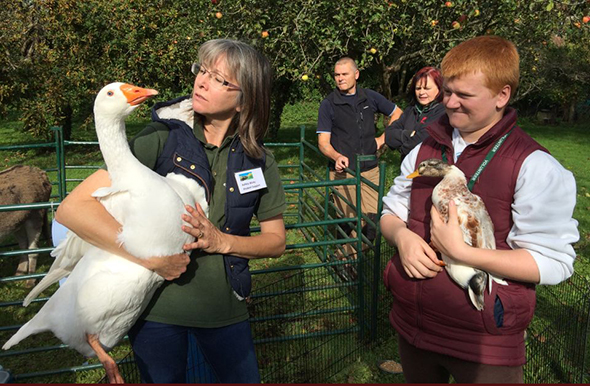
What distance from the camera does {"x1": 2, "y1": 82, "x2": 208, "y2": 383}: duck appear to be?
1.75 m

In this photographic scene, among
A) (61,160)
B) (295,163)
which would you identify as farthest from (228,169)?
(295,163)

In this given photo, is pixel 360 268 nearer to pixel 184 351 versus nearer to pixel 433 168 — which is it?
pixel 184 351

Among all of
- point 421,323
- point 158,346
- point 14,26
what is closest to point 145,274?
point 158,346

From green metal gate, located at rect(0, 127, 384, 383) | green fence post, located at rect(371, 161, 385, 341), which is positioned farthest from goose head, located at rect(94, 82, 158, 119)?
green fence post, located at rect(371, 161, 385, 341)

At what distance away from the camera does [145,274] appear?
5.89ft

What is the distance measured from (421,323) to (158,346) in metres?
1.12

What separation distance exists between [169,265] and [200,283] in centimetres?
22

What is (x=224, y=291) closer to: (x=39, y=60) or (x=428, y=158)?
(x=428, y=158)

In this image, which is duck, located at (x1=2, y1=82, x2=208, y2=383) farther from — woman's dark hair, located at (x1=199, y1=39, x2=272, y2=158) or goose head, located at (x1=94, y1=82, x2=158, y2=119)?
woman's dark hair, located at (x1=199, y1=39, x2=272, y2=158)

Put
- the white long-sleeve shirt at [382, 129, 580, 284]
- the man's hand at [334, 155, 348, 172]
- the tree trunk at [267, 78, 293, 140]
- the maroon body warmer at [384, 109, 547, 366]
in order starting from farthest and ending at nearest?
the tree trunk at [267, 78, 293, 140] → the man's hand at [334, 155, 348, 172] → the maroon body warmer at [384, 109, 547, 366] → the white long-sleeve shirt at [382, 129, 580, 284]

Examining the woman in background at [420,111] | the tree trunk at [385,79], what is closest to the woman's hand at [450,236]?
the woman in background at [420,111]

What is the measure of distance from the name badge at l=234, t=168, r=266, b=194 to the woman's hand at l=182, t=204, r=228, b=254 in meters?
0.21

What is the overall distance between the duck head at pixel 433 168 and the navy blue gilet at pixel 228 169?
2.37 ft

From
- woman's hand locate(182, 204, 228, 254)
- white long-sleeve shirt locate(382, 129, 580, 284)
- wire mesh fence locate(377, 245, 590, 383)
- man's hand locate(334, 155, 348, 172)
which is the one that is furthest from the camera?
man's hand locate(334, 155, 348, 172)
